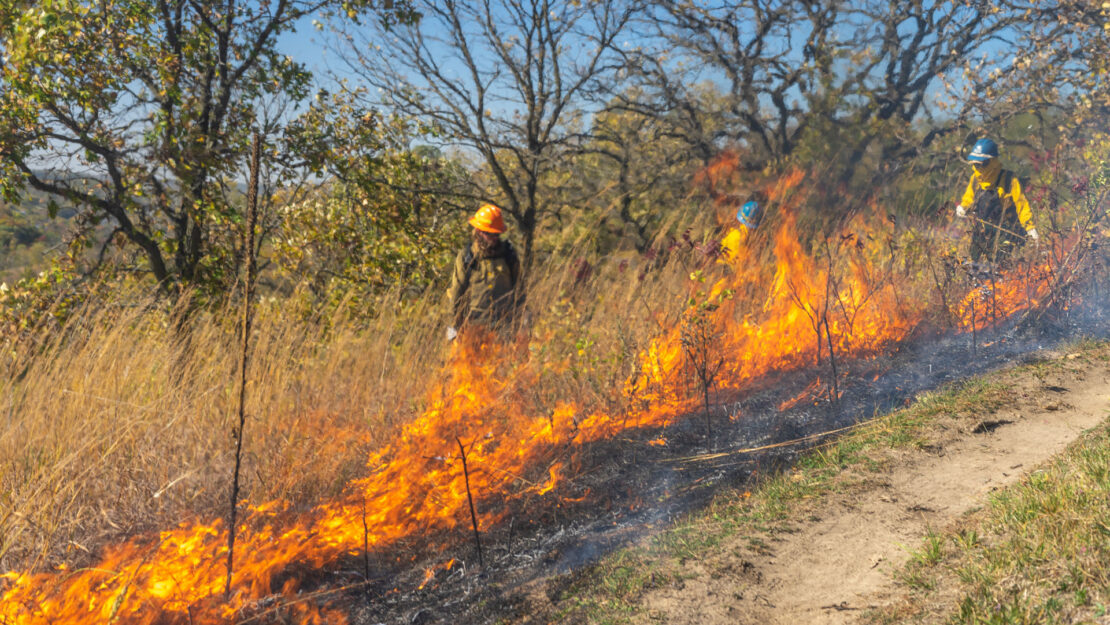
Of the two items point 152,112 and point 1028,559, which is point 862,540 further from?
point 152,112

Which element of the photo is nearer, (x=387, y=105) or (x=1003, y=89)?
(x=387, y=105)

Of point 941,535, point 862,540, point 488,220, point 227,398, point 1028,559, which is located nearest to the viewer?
point 1028,559

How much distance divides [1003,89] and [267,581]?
1104 cm

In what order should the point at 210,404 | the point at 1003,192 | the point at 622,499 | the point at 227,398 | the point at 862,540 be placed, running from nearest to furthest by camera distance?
1. the point at 862,540
2. the point at 622,499
3. the point at 210,404
4. the point at 227,398
5. the point at 1003,192

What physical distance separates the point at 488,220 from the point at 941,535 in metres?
4.22

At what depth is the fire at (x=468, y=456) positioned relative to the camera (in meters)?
3.32

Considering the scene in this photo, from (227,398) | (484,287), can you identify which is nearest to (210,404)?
(227,398)

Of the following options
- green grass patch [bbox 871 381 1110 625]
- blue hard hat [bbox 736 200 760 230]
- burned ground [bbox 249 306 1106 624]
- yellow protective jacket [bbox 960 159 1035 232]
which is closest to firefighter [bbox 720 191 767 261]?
blue hard hat [bbox 736 200 760 230]

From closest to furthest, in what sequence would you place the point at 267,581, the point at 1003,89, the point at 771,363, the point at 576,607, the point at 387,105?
1. the point at 576,607
2. the point at 267,581
3. the point at 771,363
4. the point at 387,105
5. the point at 1003,89

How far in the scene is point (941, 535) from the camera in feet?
9.42

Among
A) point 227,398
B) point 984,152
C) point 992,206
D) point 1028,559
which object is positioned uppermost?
point 984,152

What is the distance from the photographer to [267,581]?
3.57 metres

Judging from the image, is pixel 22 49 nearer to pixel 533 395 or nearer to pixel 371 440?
pixel 371 440

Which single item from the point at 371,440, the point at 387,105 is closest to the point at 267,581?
the point at 371,440
